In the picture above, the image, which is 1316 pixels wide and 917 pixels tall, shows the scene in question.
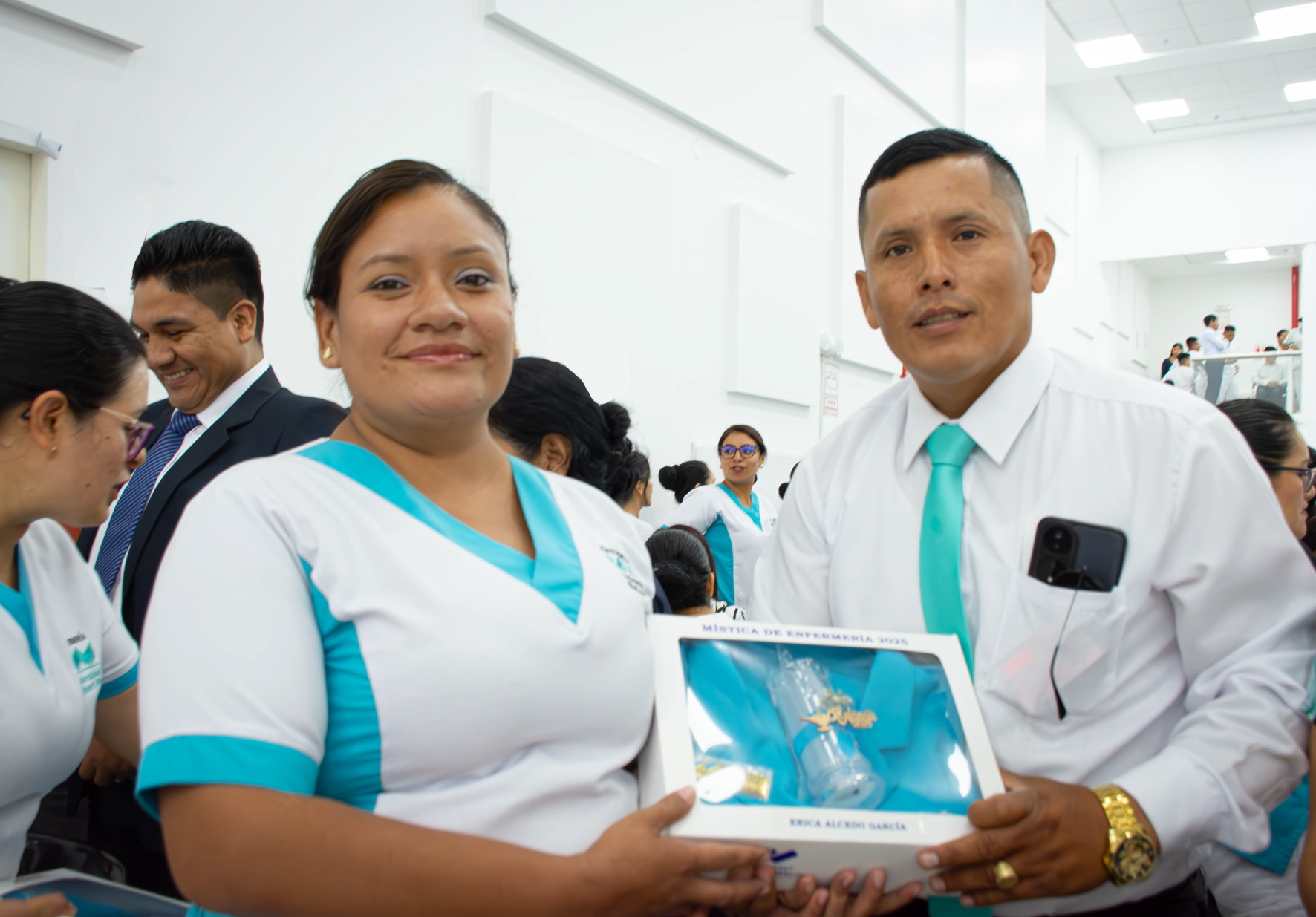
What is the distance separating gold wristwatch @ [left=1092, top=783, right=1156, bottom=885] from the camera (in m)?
1.12

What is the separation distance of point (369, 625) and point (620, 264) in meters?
4.09

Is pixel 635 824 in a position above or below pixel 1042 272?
below

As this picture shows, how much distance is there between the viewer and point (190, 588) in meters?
0.88

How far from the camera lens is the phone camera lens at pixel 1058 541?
126 centimetres

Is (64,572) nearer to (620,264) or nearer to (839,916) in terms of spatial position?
(839,916)

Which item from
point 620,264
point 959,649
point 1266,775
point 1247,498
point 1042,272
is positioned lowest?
point 1266,775

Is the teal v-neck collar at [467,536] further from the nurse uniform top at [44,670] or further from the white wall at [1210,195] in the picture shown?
the white wall at [1210,195]

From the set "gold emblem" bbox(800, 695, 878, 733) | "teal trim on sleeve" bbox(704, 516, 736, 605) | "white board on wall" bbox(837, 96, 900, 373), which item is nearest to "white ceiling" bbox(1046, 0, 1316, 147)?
"white board on wall" bbox(837, 96, 900, 373)

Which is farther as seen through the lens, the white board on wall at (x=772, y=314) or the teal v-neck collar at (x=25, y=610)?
the white board on wall at (x=772, y=314)

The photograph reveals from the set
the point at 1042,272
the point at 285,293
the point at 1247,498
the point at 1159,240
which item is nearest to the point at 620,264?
the point at 285,293

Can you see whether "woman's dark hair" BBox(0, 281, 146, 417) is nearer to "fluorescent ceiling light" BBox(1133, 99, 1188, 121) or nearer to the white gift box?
the white gift box

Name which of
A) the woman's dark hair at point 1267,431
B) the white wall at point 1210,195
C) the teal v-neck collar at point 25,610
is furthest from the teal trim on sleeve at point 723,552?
the white wall at point 1210,195

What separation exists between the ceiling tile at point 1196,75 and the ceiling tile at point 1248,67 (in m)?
0.09

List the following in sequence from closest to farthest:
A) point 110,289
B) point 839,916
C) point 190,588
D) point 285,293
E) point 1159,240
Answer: point 190,588, point 839,916, point 110,289, point 285,293, point 1159,240
